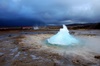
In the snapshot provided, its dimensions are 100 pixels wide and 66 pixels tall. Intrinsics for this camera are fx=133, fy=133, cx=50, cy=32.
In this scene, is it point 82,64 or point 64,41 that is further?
point 64,41

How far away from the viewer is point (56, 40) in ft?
47.8

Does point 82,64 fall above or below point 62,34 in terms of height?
below

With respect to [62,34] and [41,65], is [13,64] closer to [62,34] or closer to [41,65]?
[41,65]

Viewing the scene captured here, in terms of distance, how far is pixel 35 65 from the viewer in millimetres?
7102

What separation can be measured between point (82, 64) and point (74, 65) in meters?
0.47

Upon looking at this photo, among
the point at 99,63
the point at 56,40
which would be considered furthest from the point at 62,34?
the point at 99,63

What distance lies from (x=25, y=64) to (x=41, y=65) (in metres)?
0.89

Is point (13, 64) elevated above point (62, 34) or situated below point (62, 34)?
below

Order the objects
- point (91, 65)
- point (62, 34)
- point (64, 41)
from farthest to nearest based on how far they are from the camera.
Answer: point (62, 34) < point (64, 41) < point (91, 65)

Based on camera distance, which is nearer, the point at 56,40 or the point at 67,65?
the point at 67,65

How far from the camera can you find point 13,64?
23.9 feet

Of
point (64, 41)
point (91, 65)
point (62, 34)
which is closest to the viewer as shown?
point (91, 65)

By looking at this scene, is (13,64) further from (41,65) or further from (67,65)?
(67,65)

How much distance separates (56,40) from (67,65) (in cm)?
757
